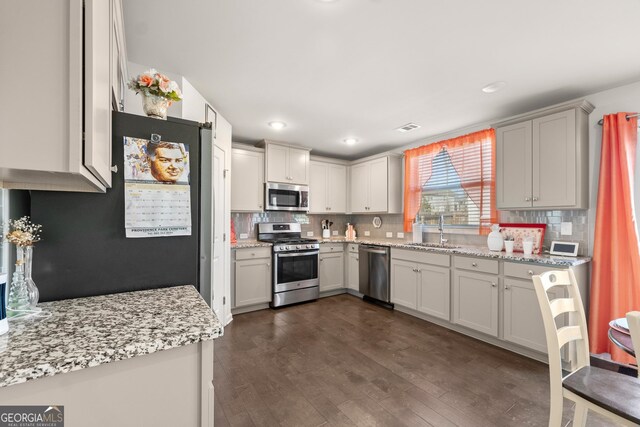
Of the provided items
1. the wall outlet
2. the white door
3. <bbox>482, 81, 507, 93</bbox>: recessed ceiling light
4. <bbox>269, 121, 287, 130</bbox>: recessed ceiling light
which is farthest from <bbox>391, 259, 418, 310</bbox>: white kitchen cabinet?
<bbox>269, 121, 287, 130</bbox>: recessed ceiling light

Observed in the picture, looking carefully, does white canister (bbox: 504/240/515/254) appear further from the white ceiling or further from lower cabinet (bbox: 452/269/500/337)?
the white ceiling

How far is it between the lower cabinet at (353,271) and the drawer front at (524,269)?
7.17ft

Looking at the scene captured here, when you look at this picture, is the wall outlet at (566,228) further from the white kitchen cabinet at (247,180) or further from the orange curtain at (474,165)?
the white kitchen cabinet at (247,180)

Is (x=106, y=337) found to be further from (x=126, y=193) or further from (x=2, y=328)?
(x=126, y=193)

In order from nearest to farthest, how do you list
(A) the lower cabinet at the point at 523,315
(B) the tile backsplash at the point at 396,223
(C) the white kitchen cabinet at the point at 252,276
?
(A) the lower cabinet at the point at 523,315
(B) the tile backsplash at the point at 396,223
(C) the white kitchen cabinet at the point at 252,276

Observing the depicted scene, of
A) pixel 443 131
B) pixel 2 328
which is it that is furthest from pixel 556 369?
pixel 443 131

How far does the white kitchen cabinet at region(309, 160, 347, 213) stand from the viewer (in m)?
4.75

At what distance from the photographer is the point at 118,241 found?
1254mm

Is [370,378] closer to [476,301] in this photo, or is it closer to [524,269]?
[476,301]

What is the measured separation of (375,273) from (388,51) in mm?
2952

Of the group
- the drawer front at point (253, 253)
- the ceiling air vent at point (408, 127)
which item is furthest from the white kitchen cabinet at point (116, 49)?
the ceiling air vent at point (408, 127)

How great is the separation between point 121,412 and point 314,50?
7.19ft

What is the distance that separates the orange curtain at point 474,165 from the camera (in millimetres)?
3361

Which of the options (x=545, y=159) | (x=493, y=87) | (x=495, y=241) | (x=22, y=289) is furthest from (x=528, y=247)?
(x=22, y=289)
